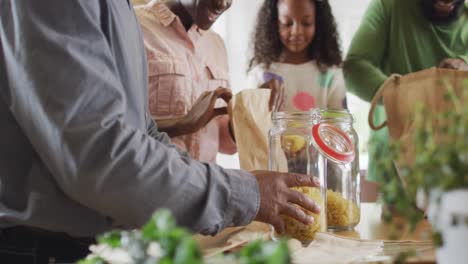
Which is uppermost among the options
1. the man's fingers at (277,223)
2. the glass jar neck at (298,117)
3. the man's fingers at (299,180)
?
the glass jar neck at (298,117)

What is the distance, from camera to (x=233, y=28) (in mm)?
2559

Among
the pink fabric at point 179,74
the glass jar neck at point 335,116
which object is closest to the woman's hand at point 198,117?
the pink fabric at point 179,74

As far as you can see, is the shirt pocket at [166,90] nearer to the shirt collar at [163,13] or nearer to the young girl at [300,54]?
the shirt collar at [163,13]

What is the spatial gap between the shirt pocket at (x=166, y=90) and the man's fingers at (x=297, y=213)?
2.76ft

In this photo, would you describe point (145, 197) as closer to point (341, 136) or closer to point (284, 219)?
point (284, 219)

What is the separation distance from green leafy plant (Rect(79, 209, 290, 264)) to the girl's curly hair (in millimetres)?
1830

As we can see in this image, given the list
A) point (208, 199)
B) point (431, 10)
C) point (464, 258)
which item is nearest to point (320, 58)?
point (431, 10)

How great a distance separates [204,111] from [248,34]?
1.09 meters

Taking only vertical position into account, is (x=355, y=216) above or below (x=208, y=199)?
below

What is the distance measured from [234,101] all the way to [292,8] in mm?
1073

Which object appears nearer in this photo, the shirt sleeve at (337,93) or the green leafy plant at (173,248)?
the green leafy plant at (173,248)

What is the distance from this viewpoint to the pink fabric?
1610 millimetres

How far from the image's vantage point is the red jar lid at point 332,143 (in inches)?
35.4

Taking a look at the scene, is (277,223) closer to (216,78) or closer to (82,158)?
(82,158)
